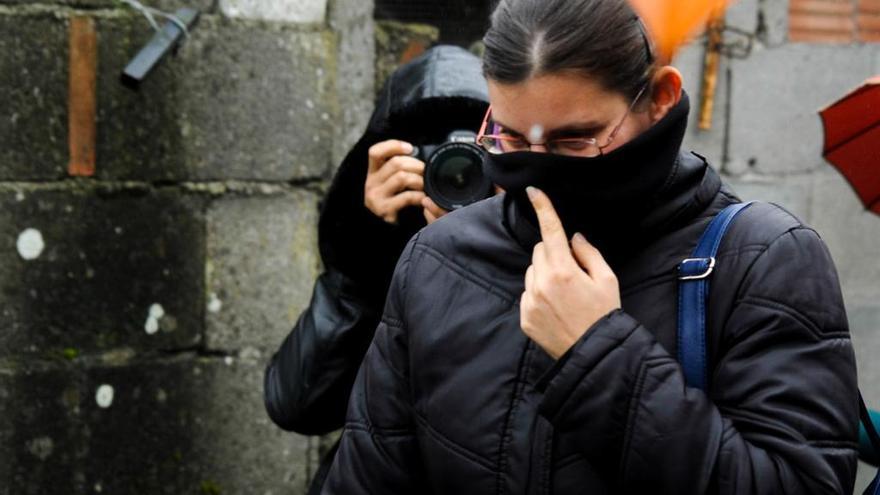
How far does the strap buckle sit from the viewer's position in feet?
4.80

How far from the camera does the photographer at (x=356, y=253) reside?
2262mm

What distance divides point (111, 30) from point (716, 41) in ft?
6.59

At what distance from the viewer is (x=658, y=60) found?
1.53 meters

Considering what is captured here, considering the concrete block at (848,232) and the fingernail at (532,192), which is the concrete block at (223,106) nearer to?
the fingernail at (532,192)

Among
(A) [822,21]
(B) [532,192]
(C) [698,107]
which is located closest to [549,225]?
(B) [532,192]

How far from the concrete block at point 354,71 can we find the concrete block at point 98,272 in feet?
1.51

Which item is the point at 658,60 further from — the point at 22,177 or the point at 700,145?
the point at 700,145

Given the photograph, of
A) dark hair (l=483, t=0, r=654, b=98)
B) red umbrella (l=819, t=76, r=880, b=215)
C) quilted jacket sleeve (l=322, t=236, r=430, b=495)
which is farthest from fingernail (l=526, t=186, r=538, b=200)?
red umbrella (l=819, t=76, r=880, b=215)

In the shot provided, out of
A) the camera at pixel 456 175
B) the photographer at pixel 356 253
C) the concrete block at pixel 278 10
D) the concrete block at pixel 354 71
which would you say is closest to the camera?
the camera at pixel 456 175

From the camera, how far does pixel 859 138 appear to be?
2.31 metres

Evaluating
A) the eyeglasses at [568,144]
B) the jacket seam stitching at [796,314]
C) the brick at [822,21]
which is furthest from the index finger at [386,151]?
the brick at [822,21]

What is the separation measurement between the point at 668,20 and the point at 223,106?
1758 millimetres

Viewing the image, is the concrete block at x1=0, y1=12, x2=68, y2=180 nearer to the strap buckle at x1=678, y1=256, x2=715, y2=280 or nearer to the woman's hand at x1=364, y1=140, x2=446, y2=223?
the woman's hand at x1=364, y1=140, x2=446, y2=223

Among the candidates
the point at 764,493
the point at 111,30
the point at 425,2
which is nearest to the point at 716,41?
the point at 425,2
